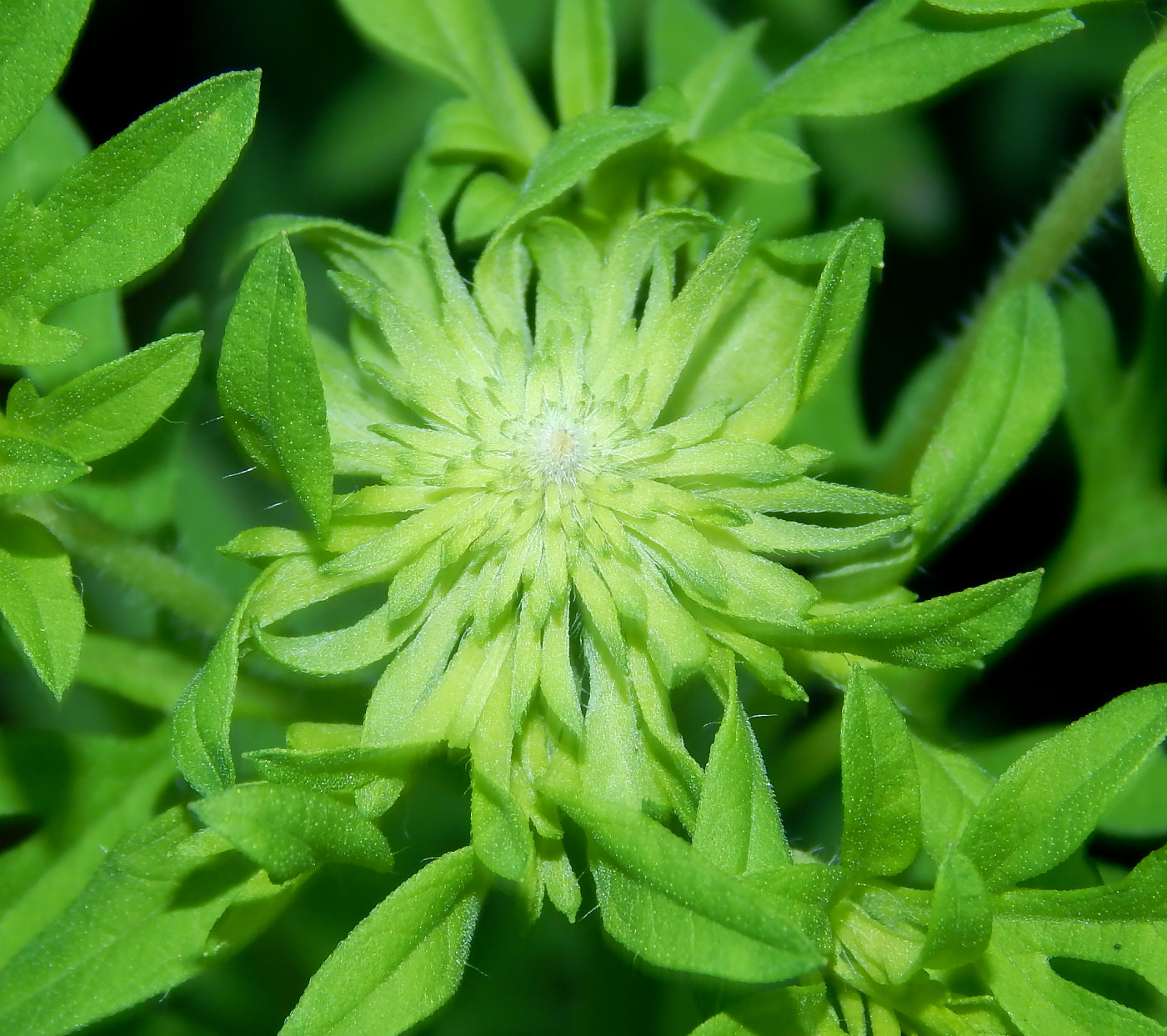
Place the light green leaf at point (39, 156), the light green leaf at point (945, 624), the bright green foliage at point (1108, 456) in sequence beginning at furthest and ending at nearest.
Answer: the bright green foliage at point (1108, 456) → the light green leaf at point (39, 156) → the light green leaf at point (945, 624)

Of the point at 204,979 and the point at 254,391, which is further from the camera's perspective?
the point at 204,979

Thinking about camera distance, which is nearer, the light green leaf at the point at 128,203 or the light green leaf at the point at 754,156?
the light green leaf at the point at 128,203

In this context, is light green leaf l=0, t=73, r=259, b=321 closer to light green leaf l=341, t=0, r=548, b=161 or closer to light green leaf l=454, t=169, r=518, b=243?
light green leaf l=454, t=169, r=518, b=243

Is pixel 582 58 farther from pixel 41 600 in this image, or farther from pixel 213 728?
A: pixel 213 728

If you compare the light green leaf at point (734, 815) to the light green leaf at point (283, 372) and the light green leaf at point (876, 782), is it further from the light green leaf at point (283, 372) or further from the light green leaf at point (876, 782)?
the light green leaf at point (283, 372)

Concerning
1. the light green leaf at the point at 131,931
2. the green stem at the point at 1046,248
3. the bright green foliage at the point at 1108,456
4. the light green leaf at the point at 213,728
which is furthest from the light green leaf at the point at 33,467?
the bright green foliage at the point at 1108,456

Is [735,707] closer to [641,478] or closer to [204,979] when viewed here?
[641,478]

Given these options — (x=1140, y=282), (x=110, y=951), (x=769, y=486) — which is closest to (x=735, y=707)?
(x=769, y=486)
